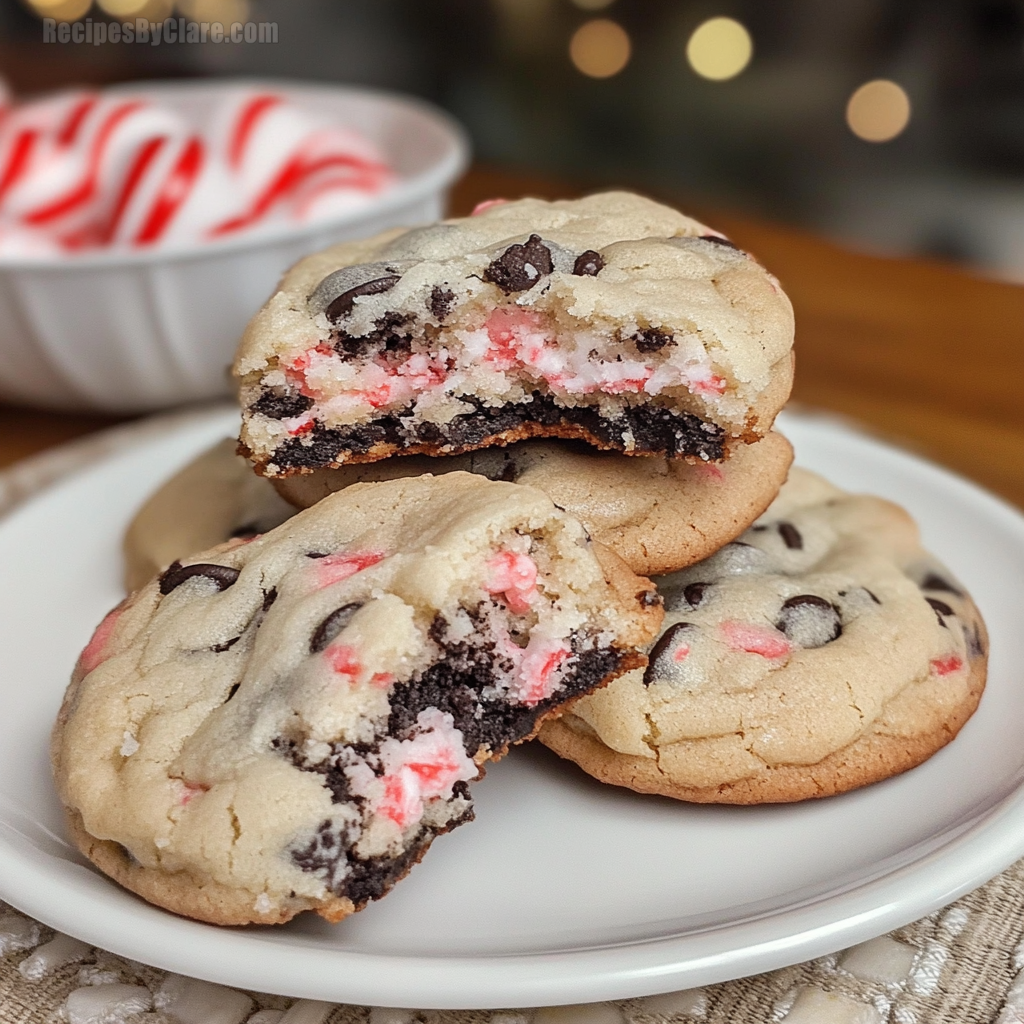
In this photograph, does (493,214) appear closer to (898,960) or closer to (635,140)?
(898,960)

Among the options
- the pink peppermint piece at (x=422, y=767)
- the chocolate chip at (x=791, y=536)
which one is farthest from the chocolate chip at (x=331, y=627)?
the chocolate chip at (x=791, y=536)

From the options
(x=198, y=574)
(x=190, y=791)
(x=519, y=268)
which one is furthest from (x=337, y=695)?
(x=519, y=268)

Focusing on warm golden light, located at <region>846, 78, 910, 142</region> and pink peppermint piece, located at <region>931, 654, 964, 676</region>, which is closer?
pink peppermint piece, located at <region>931, 654, 964, 676</region>

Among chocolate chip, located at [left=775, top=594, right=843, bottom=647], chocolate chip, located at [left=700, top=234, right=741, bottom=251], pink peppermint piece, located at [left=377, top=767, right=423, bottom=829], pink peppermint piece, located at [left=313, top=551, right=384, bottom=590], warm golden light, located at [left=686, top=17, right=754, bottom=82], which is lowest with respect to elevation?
warm golden light, located at [left=686, top=17, right=754, bottom=82]

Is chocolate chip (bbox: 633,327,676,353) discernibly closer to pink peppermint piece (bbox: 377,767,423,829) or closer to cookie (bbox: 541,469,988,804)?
cookie (bbox: 541,469,988,804)

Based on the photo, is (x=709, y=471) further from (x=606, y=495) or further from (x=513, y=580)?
(x=513, y=580)

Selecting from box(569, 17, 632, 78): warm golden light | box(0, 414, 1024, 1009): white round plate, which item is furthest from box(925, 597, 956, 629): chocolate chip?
box(569, 17, 632, 78): warm golden light
